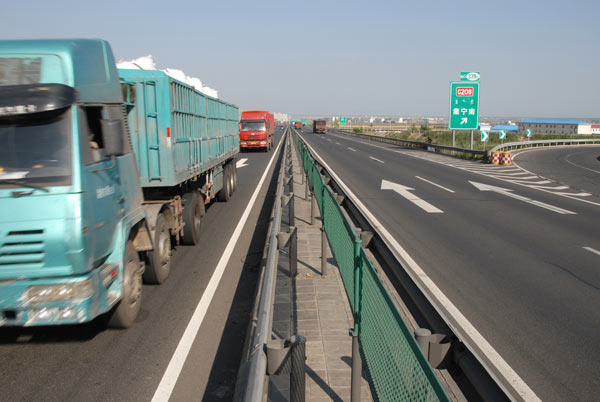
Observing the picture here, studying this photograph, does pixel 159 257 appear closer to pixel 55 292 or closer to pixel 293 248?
pixel 293 248

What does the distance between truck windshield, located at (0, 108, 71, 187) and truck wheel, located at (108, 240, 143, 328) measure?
1.33 meters

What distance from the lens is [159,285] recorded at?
7238 mm

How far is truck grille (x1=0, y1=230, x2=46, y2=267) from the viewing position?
4.27m

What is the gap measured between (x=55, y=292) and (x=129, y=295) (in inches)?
47.0

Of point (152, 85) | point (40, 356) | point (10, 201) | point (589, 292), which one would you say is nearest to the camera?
point (10, 201)

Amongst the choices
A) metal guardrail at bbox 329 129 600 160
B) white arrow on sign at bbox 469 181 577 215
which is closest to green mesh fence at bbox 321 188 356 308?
white arrow on sign at bbox 469 181 577 215

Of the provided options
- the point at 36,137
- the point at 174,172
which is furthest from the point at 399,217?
the point at 36,137

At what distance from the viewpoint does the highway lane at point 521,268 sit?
5012 millimetres

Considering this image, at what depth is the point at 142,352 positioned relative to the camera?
516 centimetres

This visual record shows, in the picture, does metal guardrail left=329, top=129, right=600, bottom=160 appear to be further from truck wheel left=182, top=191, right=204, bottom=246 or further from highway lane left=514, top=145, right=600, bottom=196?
truck wheel left=182, top=191, right=204, bottom=246

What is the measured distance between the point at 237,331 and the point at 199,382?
1.15 m

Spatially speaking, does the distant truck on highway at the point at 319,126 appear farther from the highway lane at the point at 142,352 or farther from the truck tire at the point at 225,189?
the highway lane at the point at 142,352

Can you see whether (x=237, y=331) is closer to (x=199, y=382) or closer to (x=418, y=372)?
(x=199, y=382)

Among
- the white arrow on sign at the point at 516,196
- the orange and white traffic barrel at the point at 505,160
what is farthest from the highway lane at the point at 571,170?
the white arrow on sign at the point at 516,196
